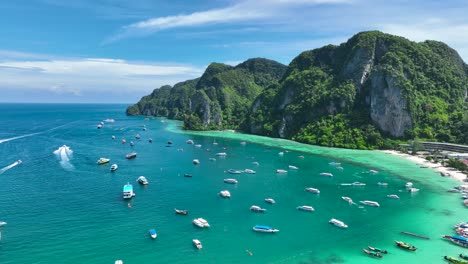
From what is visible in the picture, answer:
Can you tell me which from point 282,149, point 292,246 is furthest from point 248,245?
point 282,149

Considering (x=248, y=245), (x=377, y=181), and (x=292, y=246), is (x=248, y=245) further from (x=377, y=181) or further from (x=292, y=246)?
(x=377, y=181)

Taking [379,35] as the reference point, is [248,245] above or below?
below

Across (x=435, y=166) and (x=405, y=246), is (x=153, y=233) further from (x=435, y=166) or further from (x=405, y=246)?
(x=435, y=166)

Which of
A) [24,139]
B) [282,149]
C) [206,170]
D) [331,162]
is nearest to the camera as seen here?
[206,170]

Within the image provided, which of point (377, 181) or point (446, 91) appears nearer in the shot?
point (377, 181)

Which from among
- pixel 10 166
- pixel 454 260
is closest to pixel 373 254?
pixel 454 260

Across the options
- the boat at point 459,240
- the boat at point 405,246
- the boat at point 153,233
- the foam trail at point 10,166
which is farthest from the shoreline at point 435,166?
the foam trail at point 10,166
